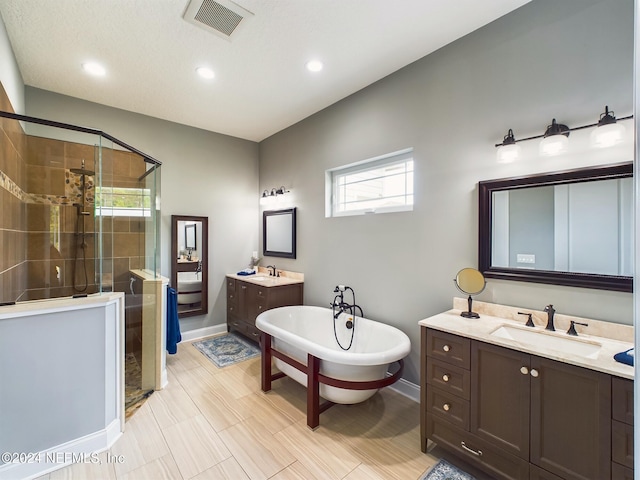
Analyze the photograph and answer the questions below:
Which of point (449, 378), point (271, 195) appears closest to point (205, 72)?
point (271, 195)

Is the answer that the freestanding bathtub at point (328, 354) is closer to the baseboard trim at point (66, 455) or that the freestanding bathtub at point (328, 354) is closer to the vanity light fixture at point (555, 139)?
the baseboard trim at point (66, 455)

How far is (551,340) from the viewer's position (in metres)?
1.69

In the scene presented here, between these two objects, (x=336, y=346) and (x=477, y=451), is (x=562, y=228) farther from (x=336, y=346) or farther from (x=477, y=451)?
(x=336, y=346)

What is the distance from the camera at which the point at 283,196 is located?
4.07m

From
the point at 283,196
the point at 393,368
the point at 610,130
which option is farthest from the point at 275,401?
the point at 610,130

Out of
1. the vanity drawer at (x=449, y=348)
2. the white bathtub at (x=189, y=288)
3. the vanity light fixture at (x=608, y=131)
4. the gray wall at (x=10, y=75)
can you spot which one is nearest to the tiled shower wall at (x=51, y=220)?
the gray wall at (x=10, y=75)

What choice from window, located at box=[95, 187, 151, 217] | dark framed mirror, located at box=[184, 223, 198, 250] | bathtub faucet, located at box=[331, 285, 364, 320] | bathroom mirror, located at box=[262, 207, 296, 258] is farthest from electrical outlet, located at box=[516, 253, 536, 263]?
dark framed mirror, located at box=[184, 223, 198, 250]

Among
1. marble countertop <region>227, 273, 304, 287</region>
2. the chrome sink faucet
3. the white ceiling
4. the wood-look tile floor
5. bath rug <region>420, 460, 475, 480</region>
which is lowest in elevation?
the wood-look tile floor

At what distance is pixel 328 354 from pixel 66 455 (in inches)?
69.0

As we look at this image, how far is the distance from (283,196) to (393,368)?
259cm

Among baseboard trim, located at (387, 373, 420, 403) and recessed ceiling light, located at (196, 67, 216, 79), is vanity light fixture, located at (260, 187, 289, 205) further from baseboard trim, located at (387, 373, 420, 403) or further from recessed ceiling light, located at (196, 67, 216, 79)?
baseboard trim, located at (387, 373, 420, 403)

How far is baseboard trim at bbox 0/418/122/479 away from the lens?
1645mm

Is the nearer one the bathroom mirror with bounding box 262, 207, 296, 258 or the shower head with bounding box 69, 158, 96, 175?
the shower head with bounding box 69, 158, 96, 175

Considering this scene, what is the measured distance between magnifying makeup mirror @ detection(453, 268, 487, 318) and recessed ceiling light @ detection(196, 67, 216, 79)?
2792mm
